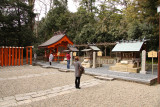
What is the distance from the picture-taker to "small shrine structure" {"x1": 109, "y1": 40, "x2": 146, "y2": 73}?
9359 mm

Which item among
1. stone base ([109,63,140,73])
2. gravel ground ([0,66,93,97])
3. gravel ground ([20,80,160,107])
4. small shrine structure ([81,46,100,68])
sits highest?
small shrine structure ([81,46,100,68])

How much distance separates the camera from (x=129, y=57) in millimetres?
9953

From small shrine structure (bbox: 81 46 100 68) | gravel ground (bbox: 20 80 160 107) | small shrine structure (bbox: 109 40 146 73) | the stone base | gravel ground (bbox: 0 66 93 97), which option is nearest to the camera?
gravel ground (bbox: 20 80 160 107)

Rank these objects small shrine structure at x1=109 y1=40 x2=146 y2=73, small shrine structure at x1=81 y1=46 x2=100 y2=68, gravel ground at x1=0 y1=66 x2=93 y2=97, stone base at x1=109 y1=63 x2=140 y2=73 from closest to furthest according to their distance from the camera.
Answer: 1. gravel ground at x1=0 y1=66 x2=93 y2=97
2. stone base at x1=109 y1=63 x2=140 y2=73
3. small shrine structure at x1=109 y1=40 x2=146 y2=73
4. small shrine structure at x1=81 y1=46 x2=100 y2=68

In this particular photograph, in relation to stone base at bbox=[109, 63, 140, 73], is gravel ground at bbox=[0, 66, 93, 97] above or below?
below

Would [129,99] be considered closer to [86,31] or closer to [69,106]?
[69,106]

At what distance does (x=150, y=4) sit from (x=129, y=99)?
868cm

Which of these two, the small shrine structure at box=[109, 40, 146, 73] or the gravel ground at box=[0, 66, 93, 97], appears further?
the small shrine structure at box=[109, 40, 146, 73]

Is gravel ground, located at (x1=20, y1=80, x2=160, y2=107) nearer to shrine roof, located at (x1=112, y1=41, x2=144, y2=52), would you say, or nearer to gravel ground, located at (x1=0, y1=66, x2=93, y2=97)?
gravel ground, located at (x1=0, y1=66, x2=93, y2=97)

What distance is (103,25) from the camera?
62.4ft

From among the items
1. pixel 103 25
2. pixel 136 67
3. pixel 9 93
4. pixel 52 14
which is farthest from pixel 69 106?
pixel 52 14

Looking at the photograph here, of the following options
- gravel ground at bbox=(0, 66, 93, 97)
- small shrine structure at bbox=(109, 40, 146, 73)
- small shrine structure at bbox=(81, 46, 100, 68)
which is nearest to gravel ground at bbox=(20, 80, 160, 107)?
gravel ground at bbox=(0, 66, 93, 97)

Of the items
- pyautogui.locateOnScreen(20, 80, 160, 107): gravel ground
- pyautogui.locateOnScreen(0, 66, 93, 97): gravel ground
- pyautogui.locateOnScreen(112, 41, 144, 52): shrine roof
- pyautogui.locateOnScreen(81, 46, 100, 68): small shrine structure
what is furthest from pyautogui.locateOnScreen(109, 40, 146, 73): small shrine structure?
pyautogui.locateOnScreen(20, 80, 160, 107): gravel ground

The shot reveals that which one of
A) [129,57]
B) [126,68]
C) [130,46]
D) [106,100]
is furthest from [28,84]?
[130,46]
